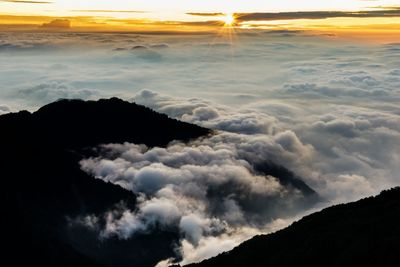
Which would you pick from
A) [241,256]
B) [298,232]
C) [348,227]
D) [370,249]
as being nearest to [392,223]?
[348,227]

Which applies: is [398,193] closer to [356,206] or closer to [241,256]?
[356,206]

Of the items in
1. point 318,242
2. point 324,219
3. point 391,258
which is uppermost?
point 324,219

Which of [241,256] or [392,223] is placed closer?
[392,223]

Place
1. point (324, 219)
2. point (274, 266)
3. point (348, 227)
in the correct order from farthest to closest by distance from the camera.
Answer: point (324, 219), point (348, 227), point (274, 266)

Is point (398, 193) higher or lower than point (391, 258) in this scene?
higher

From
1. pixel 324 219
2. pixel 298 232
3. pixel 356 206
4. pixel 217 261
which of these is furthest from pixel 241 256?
pixel 356 206

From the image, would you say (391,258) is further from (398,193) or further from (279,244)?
(398,193)

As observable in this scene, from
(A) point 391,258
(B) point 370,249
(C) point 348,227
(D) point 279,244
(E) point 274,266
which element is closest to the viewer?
(A) point 391,258
